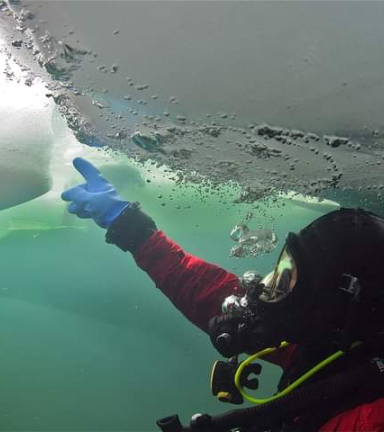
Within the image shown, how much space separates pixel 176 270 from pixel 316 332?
2.50 meters

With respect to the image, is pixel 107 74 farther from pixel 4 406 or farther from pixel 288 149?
pixel 4 406

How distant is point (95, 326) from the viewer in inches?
757

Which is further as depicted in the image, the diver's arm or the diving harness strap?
the diver's arm

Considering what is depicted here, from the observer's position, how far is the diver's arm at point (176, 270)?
4.86 metres

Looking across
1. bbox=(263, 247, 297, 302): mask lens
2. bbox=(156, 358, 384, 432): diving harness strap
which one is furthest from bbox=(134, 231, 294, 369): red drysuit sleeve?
bbox=(156, 358, 384, 432): diving harness strap

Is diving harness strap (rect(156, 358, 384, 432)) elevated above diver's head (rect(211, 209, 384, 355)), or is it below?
below

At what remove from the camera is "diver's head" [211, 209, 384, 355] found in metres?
2.65

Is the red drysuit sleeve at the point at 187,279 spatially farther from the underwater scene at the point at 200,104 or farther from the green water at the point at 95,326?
the green water at the point at 95,326

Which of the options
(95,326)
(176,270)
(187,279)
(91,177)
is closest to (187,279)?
(187,279)

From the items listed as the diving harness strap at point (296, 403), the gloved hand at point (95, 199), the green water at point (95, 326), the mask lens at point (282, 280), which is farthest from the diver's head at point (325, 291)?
the green water at point (95, 326)

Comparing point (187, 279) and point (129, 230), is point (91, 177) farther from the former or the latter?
point (187, 279)

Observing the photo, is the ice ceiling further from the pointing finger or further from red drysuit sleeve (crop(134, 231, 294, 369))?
red drysuit sleeve (crop(134, 231, 294, 369))

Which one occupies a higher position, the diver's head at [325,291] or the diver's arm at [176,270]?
the diver's arm at [176,270]

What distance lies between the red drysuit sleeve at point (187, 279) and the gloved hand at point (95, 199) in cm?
62
